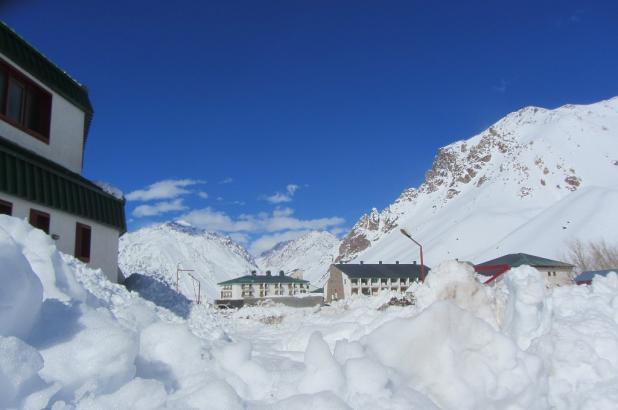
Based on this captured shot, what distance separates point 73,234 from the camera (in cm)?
1229

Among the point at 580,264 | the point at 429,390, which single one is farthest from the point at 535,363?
the point at 580,264

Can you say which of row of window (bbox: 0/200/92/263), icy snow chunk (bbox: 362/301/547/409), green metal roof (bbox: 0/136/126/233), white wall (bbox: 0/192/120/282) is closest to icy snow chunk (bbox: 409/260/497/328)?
icy snow chunk (bbox: 362/301/547/409)

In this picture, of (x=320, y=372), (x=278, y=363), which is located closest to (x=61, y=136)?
(x=278, y=363)

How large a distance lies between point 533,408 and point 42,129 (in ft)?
43.6

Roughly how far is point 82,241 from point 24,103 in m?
3.86

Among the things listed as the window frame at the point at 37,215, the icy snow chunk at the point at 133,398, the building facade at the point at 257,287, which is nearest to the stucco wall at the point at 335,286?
the building facade at the point at 257,287

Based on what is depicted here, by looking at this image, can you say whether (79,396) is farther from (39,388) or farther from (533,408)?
(533,408)

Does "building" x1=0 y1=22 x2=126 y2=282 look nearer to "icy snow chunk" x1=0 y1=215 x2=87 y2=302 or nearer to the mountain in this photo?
"icy snow chunk" x1=0 y1=215 x2=87 y2=302

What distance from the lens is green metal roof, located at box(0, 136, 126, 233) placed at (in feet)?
33.3

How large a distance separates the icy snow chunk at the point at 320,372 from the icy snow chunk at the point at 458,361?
27.4 inches

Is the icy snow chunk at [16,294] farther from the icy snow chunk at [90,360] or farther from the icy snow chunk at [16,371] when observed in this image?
the icy snow chunk at [16,371]

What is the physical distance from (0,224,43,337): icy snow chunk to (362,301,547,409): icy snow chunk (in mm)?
2694

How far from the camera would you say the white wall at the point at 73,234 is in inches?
407

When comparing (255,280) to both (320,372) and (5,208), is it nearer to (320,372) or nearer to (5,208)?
(5,208)
